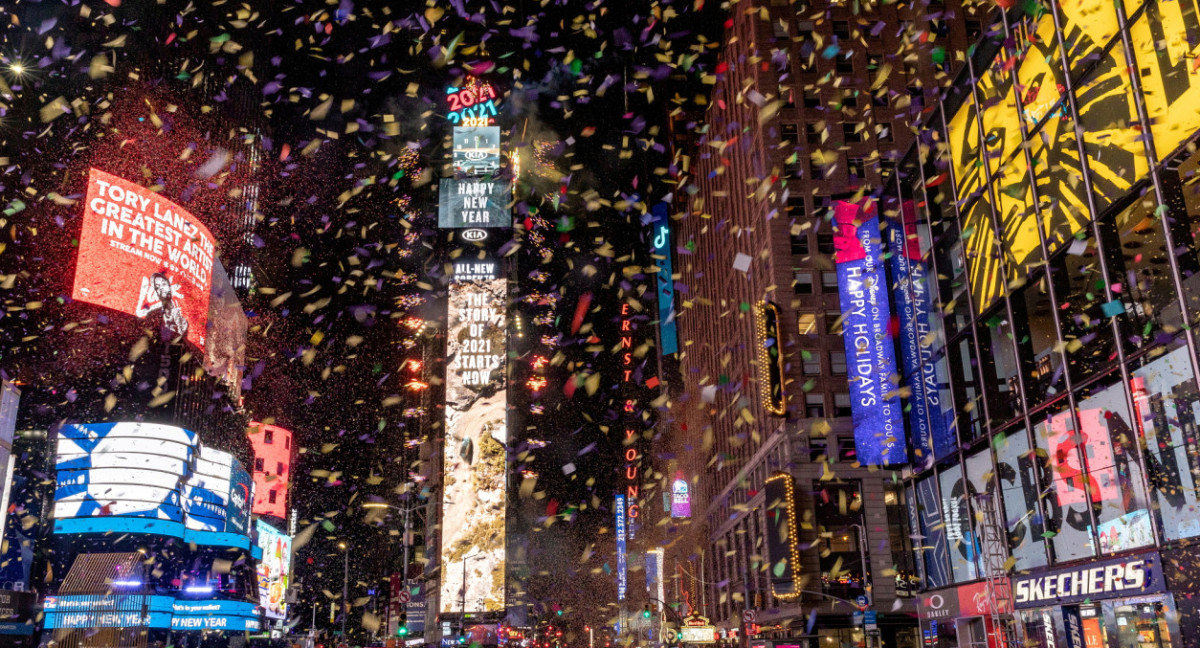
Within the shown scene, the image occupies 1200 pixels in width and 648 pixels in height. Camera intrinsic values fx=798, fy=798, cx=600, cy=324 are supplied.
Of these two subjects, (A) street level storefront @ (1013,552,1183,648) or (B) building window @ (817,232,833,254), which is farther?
(B) building window @ (817,232,833,254)

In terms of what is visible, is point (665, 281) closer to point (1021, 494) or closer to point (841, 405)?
point (841, 405)

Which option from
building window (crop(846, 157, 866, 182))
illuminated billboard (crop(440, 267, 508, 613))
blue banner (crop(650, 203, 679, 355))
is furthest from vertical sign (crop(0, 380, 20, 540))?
blue banner (crop(650, 203, 679, 355))

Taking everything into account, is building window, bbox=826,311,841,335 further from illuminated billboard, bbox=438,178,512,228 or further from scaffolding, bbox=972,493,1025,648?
illuminated billboard, bbox=438,178,512,228

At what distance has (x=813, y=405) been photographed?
4741 centimetres

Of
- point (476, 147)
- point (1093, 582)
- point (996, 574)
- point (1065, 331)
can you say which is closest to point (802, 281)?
point (996, 574)

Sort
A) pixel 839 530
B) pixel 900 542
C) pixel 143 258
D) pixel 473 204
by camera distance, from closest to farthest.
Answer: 1. pixel 143 258
2. pixel 900 542
3. pixel 839 530
4. pixel 473 204

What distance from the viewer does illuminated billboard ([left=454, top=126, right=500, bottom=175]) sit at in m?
92.7

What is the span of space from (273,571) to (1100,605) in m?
59.2

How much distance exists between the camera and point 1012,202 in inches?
864

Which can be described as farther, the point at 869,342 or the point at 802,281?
the point at 802,281

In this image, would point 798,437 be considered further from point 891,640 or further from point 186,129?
point 186,129

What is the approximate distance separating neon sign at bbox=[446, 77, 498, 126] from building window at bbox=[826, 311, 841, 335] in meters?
59.0

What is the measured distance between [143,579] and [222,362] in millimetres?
17330

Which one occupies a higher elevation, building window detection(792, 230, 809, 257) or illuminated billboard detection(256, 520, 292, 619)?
building window detection(792, 230, 809, 257)
